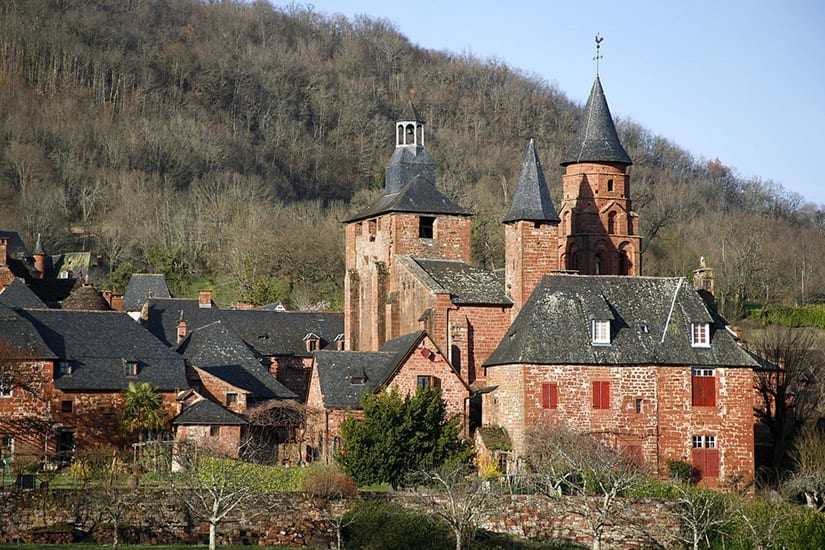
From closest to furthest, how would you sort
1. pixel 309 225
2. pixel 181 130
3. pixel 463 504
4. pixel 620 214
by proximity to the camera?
pixel 463 504 < pixel 620 214 < pixel 309 225 < pixel 181 130

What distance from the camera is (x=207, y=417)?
53.2m

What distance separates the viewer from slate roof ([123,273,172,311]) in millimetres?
86250

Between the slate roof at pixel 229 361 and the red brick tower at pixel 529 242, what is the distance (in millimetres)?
10413

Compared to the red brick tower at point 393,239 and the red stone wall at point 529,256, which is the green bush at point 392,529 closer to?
the red stone wall at point 529,256

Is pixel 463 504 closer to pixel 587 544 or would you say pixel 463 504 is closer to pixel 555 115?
pixel 587 544

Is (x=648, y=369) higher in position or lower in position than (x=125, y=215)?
lower

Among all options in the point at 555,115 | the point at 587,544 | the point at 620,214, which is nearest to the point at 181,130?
the point at 555,115

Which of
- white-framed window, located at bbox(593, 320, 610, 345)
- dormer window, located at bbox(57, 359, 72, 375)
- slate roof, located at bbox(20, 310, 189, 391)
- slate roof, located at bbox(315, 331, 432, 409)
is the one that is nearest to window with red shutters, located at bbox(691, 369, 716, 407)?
white-framed window, located at bbox(593, 320, 610, 345)

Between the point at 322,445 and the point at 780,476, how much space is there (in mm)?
16875

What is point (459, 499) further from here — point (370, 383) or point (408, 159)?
point (408, 159)

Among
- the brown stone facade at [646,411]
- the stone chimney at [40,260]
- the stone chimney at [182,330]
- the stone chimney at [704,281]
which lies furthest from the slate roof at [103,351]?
the stone chimney at [40,260]

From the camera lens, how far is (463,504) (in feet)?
136

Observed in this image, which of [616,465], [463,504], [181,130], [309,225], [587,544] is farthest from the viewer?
[181,130]

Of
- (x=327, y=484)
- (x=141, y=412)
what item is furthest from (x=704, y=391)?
(x=141, y=412)
